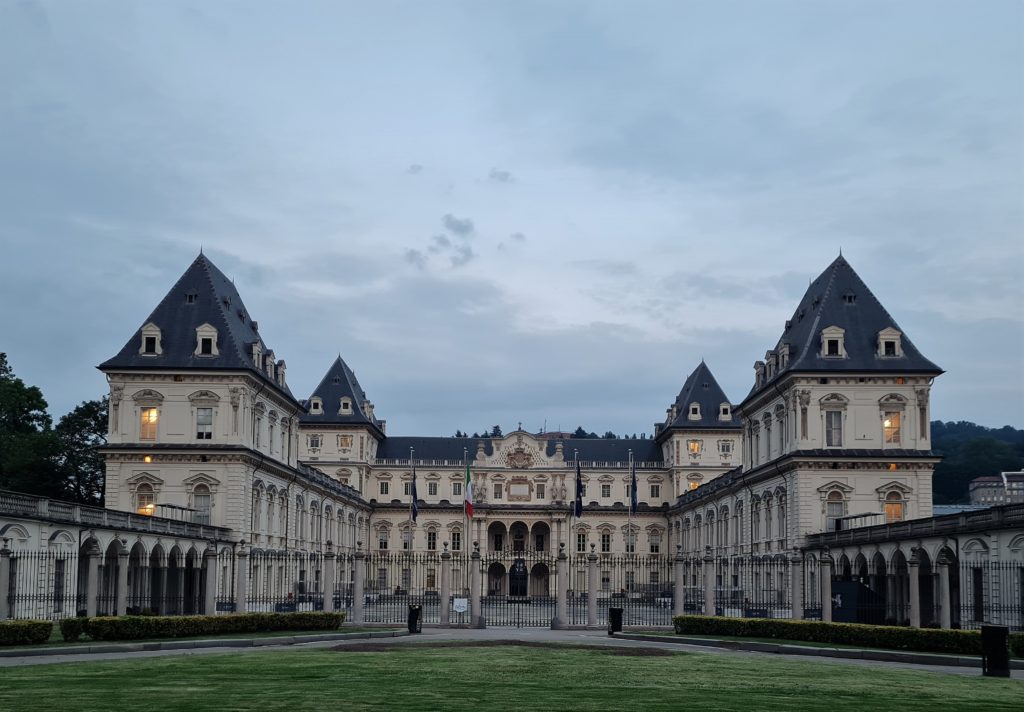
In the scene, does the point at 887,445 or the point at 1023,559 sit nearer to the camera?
the point at 1023,559

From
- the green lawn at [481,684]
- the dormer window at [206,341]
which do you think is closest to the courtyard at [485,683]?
the green lawn at [481,684]

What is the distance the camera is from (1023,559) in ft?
133

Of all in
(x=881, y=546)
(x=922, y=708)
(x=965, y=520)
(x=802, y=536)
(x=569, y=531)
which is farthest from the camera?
(x=569, y=531)

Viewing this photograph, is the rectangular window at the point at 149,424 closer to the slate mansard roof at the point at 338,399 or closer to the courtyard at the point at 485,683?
the courtyard at the point at 485,683

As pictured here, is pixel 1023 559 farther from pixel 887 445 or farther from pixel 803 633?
pixel 887 445

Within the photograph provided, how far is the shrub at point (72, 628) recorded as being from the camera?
113 ft

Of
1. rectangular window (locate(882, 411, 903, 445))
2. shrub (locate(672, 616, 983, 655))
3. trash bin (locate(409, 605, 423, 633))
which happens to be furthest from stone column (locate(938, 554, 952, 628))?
trash bin (locate(409, 605, 423, 633))

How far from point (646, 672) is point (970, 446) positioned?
163 m

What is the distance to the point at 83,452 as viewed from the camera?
83.0 m

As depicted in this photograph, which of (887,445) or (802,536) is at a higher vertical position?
(887,445)

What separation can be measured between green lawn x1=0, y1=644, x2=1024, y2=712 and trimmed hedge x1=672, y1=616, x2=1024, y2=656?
604cm

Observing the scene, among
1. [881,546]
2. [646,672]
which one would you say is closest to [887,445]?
[881,546]

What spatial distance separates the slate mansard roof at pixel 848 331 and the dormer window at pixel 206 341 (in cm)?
3207

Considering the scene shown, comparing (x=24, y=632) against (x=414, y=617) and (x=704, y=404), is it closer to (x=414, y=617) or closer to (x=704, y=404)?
(x=414, y=617)
